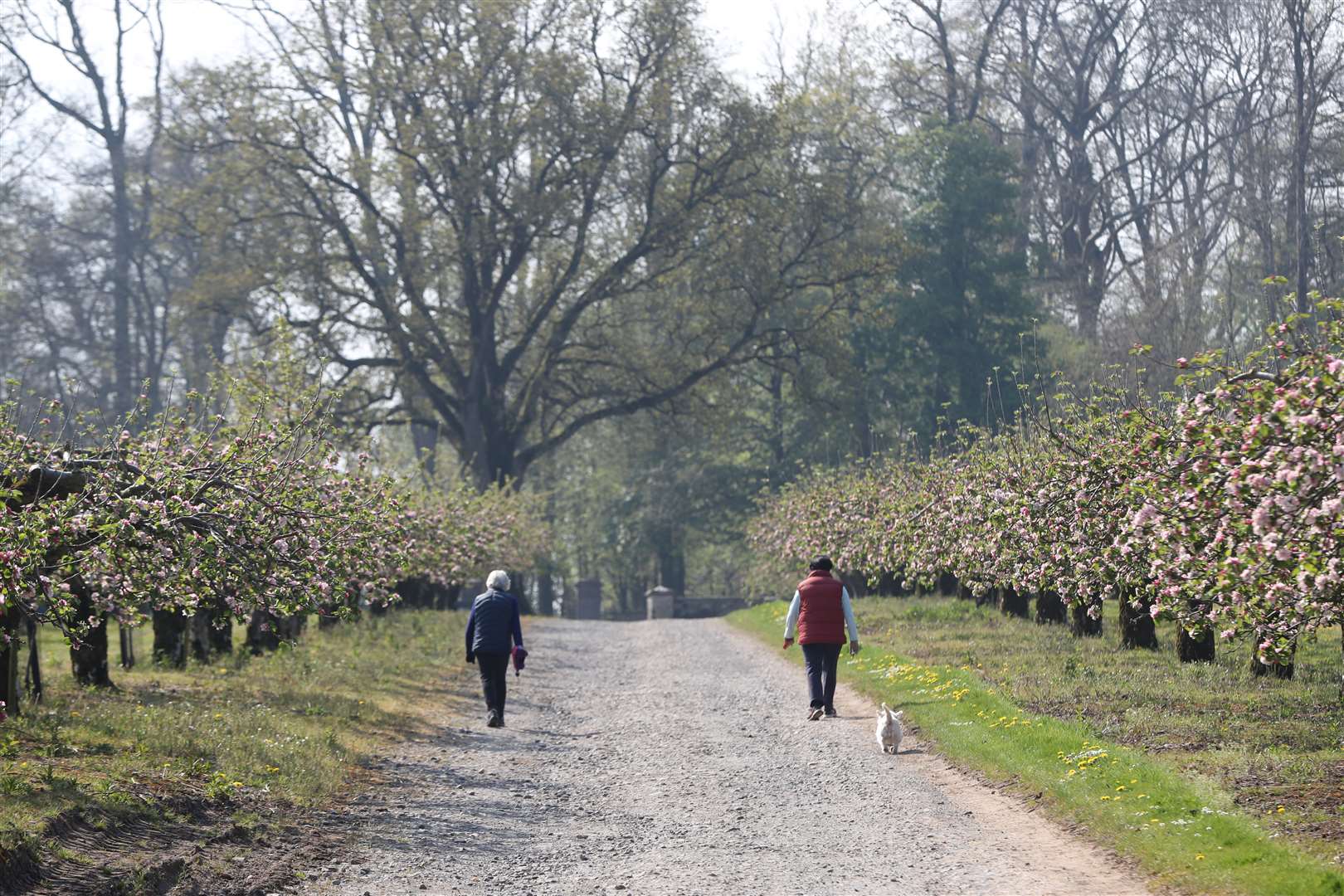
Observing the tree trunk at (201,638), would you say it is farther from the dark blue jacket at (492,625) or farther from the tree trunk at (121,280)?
the tree trunk at (121,280)

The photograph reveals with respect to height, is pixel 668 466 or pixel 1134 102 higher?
pixel 1134 102

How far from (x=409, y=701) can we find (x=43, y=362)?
135ft

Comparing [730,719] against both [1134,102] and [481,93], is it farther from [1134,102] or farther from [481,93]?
[1134,102]

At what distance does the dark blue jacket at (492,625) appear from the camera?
16453 millimetres

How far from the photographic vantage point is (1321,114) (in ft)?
132

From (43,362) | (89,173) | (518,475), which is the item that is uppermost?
(89,173)

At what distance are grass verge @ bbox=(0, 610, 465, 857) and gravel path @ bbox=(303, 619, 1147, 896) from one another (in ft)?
2.33

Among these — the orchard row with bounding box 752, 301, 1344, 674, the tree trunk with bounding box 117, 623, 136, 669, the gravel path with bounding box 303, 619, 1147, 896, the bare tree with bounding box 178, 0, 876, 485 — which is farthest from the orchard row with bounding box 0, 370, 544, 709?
the bare tree with bounding box 178, 0, 876, 485

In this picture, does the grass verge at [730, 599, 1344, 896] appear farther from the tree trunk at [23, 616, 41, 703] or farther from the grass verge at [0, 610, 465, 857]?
the tree trunk at [23, 616, 41, 703]

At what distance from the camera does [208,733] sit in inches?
506

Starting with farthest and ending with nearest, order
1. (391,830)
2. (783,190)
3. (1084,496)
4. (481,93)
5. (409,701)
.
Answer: (783,190) → (481,93) → (409,701) → (1084,496) → (391,830)

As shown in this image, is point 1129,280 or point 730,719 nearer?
point 730,719

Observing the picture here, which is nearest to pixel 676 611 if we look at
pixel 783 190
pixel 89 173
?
pixel 783 190

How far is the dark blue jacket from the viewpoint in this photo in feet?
54.0
